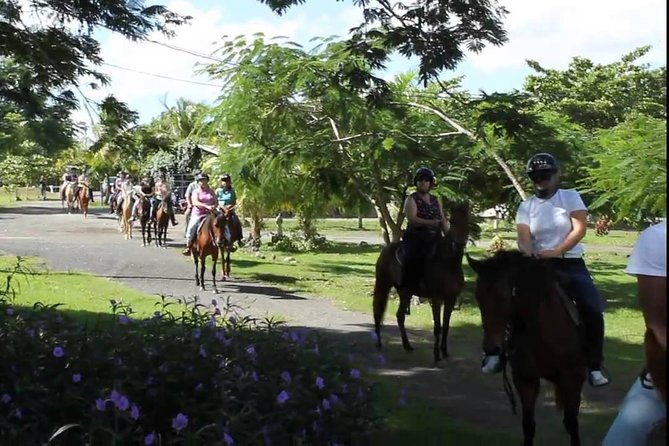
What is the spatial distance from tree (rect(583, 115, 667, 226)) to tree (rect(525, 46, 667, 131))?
25100 mm

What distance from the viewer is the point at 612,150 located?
13297mm

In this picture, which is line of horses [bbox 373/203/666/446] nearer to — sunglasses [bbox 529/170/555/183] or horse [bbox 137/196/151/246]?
sunglasses [bbox 529/170/555/183]

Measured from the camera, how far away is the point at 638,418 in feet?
12.5

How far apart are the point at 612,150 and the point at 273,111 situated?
5.82 m

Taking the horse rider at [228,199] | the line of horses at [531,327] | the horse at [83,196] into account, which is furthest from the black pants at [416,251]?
the horse at [83,196]

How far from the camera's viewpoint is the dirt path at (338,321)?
788 cm

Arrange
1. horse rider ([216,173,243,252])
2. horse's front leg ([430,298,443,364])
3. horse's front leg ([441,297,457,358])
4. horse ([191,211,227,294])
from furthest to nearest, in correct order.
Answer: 1. horse rider ([216,173,243,252])
2. horse ([191,211,227,294])
3. horse's front leg ([441,297,457,358])
4. horse's front leg ([430,298,443,364])

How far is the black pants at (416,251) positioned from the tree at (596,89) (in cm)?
2923

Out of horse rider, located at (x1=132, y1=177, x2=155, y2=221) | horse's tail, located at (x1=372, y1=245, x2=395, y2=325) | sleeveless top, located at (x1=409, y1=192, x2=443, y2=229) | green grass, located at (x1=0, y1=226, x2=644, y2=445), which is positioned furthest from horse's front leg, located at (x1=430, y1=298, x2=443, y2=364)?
horse rider, located at (x1=132, y1=177, x2=155, y2=221)

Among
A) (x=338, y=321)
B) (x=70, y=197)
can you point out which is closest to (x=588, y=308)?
(x=338, y=321)

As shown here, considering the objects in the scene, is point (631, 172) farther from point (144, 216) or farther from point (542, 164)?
point (144, 216)

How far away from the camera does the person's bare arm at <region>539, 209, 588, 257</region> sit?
6.53 m

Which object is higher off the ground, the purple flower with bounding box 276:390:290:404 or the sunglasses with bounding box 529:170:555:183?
the sunglasses with bounding box 529:170:555:183

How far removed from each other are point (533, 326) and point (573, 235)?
3.07ft
